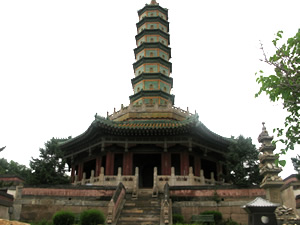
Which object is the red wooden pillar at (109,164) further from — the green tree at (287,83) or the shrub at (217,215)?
the green tree at (287,83)

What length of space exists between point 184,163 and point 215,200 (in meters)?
6.99

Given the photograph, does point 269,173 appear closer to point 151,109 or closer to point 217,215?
point 217,215

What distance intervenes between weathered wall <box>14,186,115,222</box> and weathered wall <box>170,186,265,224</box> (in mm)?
4446

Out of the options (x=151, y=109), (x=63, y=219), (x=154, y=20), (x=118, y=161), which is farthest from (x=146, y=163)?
(x=154, y=20)

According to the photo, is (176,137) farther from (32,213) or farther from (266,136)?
(32,213)

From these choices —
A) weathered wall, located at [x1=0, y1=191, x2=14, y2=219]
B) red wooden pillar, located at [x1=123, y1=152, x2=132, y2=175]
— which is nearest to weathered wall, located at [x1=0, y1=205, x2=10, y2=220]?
weathered wall, located at [x1=0, y1=191, x2=14, y2=219]

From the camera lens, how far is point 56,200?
18922 mm

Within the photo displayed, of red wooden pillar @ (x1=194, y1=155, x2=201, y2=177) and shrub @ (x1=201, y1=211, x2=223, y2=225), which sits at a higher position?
red wooden pillar @ (x1=194, y1=155, x2=201, y2=177)

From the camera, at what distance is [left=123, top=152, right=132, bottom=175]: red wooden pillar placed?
25331 millimetres

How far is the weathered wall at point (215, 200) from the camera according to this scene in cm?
1809

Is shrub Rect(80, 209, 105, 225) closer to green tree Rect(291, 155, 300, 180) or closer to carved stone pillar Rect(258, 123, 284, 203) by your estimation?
carved stone pillar Rect(258, 123, 284, 203)

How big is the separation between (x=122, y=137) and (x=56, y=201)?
8.14 m

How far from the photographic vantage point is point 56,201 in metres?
18.9

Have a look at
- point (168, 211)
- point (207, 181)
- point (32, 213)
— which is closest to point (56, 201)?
point (32, 213)
